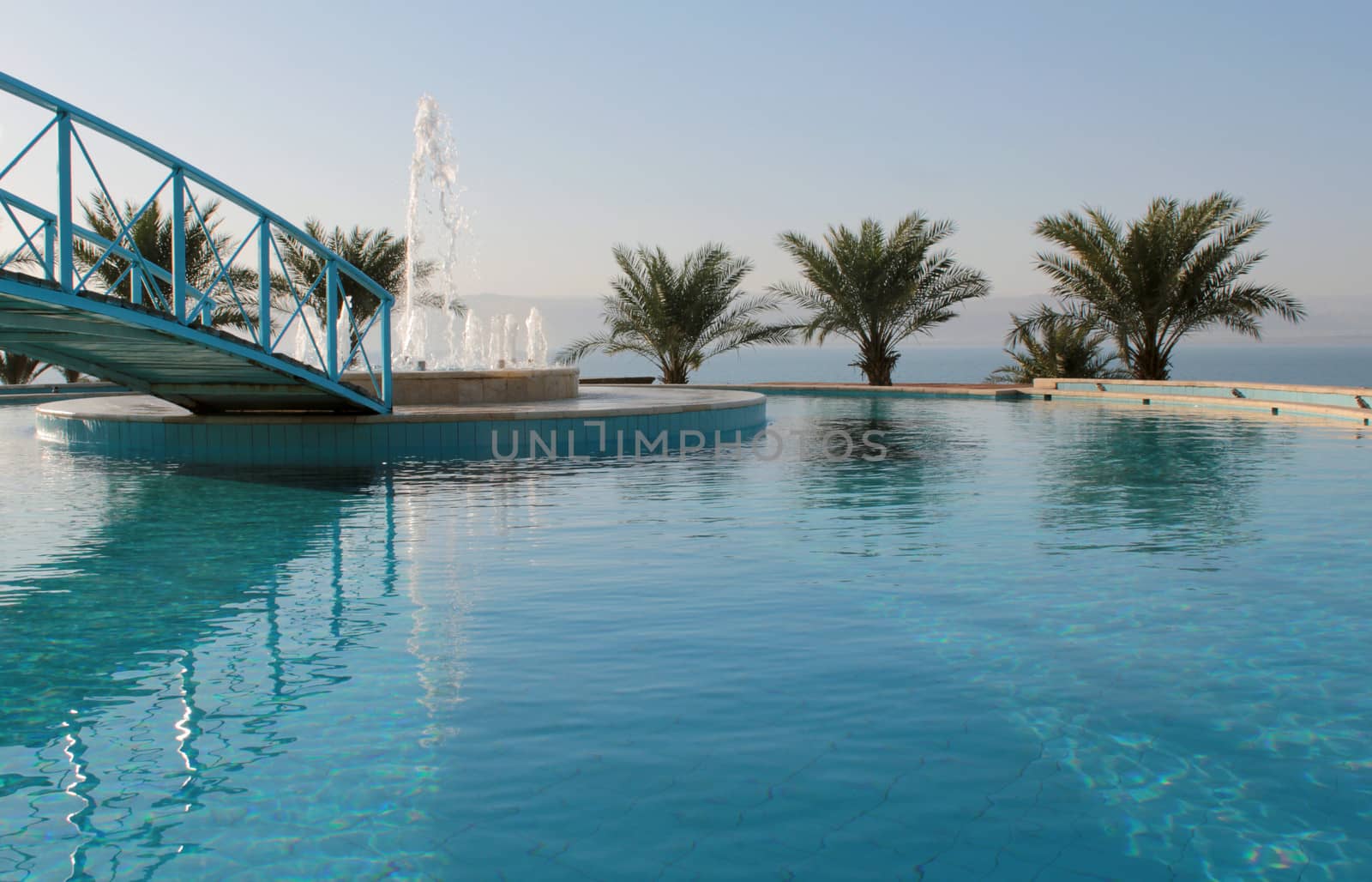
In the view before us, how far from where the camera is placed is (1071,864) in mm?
2771

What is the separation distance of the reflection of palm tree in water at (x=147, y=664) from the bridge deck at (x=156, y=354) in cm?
174

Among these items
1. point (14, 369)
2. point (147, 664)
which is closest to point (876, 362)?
point (14, 369)

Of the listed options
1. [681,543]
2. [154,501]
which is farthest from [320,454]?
[681,543]

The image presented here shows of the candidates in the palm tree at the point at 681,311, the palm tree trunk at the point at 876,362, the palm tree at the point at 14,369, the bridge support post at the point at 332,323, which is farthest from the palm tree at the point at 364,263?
the bridge support post at the point at 332,323

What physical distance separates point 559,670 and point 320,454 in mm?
8720

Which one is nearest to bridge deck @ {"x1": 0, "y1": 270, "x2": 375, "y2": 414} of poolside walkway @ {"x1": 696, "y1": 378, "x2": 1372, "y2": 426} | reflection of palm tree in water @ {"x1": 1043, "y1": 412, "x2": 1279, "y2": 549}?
reflection of palm tree in water @ {"x1": 1043, "y1": 412, "x2": 1279, "y2": 549}

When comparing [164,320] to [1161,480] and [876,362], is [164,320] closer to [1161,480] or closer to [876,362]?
[1161,480]

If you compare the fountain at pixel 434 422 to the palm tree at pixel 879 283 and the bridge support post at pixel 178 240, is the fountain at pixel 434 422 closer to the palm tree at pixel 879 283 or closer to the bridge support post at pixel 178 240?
the bridge support post at pixel 178 240

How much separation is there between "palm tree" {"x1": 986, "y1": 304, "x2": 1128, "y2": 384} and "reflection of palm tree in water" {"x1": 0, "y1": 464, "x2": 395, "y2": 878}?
64.8ft

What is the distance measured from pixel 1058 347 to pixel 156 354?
68.3ft

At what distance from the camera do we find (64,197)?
25.8 feet

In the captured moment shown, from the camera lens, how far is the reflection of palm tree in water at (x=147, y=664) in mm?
3125

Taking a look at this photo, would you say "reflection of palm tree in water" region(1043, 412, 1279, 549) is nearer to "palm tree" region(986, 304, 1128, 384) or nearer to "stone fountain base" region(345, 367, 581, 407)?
"stone fountain base" region(345, 367, 581, 407)

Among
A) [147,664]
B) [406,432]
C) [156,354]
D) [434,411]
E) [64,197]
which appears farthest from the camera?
[434,411]
